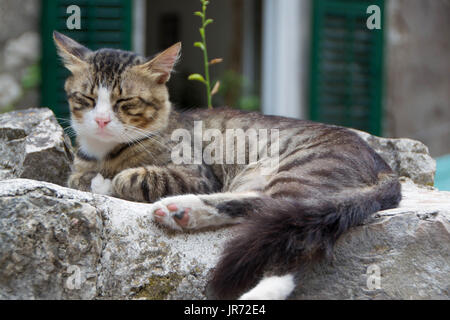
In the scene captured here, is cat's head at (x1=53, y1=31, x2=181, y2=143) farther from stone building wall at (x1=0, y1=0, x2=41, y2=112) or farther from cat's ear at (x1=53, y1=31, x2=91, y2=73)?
stone building wall at (x1=0, y1=0, x2=41, y2=112)

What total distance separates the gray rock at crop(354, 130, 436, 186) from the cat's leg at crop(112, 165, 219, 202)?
4.54 feet

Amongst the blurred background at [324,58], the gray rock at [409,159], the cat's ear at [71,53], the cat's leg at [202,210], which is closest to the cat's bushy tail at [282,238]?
the cat's leg at [202,210]

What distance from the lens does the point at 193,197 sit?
224 centimetres

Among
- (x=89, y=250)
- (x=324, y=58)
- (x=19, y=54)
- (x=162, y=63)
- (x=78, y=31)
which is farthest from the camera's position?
(x=324, y=58)

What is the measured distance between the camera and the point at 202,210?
2.16 metres

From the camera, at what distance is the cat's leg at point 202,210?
211cm

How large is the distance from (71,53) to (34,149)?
21.5 inches

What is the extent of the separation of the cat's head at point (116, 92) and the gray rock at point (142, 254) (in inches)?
25.1

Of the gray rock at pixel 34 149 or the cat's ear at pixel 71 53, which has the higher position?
Result: the cat's ear at pixel 71 53

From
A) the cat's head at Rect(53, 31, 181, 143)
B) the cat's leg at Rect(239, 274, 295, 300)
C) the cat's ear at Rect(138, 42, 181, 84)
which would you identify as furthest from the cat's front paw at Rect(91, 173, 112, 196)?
the cat's leg at Rect(239, 274, 295, 300)

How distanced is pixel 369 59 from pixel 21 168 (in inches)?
181

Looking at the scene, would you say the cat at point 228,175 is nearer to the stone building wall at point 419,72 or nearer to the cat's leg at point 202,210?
the cat's leg at point 202,210

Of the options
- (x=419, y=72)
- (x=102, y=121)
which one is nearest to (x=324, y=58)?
(x=419, y=72)

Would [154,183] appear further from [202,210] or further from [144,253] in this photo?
[144,253]
